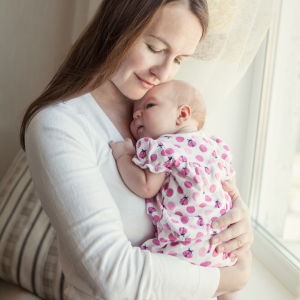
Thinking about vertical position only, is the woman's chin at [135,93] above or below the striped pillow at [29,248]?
above

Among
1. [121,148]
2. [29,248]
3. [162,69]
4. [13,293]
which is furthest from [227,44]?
[13,293]

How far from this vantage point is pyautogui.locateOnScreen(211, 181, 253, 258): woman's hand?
1.00 metres

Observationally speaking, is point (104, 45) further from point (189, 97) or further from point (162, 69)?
point (189, 97)

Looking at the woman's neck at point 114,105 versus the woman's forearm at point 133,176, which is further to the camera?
the woman's neck at point 114,105

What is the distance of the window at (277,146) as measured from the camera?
1625 millimetres

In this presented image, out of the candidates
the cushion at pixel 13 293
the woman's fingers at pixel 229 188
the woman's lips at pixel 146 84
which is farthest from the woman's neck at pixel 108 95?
the cushion at pixel 13 293

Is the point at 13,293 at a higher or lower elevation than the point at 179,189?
lower

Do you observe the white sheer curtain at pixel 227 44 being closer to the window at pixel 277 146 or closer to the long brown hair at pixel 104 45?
the window at pixel 277 146

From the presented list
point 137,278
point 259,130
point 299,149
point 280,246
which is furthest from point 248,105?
point 137,278

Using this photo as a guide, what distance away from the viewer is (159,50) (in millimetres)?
1021

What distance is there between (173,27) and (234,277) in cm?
81

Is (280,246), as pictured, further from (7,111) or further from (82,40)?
(7,111)

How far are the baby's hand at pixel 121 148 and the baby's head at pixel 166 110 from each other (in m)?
0.11

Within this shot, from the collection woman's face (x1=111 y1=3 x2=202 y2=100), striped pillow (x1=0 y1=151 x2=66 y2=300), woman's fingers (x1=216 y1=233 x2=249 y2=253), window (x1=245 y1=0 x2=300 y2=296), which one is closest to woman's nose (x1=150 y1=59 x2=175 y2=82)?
woman's face (x1=111 y1=3 x2=202 y2=100)
